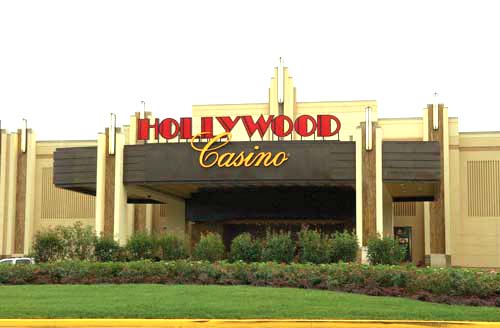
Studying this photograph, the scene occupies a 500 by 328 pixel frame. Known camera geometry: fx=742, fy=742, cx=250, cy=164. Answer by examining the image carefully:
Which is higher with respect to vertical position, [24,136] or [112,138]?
[24,136]

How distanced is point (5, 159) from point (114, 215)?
729 inches

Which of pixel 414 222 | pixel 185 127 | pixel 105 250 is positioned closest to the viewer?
pixel 105 250

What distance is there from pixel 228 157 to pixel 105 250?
31.7 ft

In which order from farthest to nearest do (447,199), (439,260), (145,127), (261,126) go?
(447,199), (439,260), (145,127), (261,126)

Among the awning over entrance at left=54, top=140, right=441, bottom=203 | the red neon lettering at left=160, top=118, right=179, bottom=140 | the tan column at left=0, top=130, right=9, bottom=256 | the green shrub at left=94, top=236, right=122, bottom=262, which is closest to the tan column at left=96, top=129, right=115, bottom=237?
the awning over entrance at left=54, top=140, right=441, bottom=203

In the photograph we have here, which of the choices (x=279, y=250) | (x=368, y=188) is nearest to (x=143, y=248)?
(x=279, y=250)

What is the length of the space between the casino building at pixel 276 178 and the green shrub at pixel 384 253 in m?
5.93

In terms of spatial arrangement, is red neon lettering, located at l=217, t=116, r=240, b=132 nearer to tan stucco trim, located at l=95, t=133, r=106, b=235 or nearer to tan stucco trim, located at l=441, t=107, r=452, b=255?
tan stucco trim, located at l=95, t=133, r=106, b=235

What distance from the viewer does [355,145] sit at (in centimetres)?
3884

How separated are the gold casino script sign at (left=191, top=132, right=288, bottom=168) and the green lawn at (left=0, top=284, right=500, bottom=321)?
1617cm

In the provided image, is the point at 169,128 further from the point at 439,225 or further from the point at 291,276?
the point at 439,225

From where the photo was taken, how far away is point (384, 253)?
31562 mm

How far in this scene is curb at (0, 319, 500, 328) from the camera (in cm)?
1666

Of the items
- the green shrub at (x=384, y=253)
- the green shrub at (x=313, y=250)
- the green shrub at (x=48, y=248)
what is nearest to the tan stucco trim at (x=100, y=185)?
the green shrub at (x=48, y=248)
